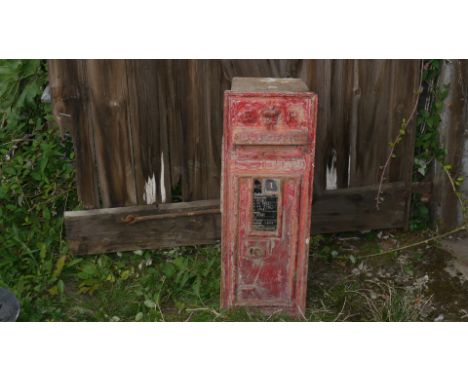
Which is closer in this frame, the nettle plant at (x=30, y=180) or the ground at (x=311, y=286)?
the ground at (x=311, y=286)

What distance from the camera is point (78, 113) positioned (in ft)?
13.1

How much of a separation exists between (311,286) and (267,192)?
3.30 feet

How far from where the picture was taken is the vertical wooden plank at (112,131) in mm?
3936

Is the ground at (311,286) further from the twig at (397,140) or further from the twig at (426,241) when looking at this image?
the twig at (397,140)

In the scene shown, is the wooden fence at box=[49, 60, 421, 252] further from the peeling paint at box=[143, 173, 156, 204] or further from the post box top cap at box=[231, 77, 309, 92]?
the post box top cap at box=[231, 77, 309, 92]

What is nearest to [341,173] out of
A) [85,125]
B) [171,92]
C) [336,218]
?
[336,218]

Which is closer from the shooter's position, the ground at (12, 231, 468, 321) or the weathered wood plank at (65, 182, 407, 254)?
the ground at (12, 231, 468, 321)

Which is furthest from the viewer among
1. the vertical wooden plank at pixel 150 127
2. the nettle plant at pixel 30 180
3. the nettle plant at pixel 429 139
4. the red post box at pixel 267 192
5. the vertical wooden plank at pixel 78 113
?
the nettle plant at pixel 429 139

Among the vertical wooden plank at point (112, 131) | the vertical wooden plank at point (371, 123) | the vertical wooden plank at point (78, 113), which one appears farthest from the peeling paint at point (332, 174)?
the vertical wooden plank at point (78, 113)

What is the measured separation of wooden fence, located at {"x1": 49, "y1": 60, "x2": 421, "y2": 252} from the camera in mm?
3998

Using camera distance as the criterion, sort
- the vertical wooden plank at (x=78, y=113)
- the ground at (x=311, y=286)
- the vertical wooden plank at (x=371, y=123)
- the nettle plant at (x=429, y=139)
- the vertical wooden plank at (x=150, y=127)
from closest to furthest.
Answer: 1. the ground at (x=311, y=286)
2. the vertical wooden plank at (x=78, y=113)
3. the vertical wooden plank at (x=150, y=127)
4. the vertical wooden plank at (x=371, y=123)
5. the nettle plant at (x=429, y=139)

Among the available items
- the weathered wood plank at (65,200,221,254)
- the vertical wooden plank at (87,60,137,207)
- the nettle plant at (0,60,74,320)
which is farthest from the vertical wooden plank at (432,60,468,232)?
the nettle plant at (0,60,74,320)

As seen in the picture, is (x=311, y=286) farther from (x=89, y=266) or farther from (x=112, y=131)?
(x=112, y=131)

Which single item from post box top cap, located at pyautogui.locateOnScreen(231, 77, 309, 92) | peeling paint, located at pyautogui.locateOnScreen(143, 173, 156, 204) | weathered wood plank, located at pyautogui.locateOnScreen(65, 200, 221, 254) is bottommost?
weathered wood plank, located at pyautogui.locateOnScreen(65, 200, 221, 254)
